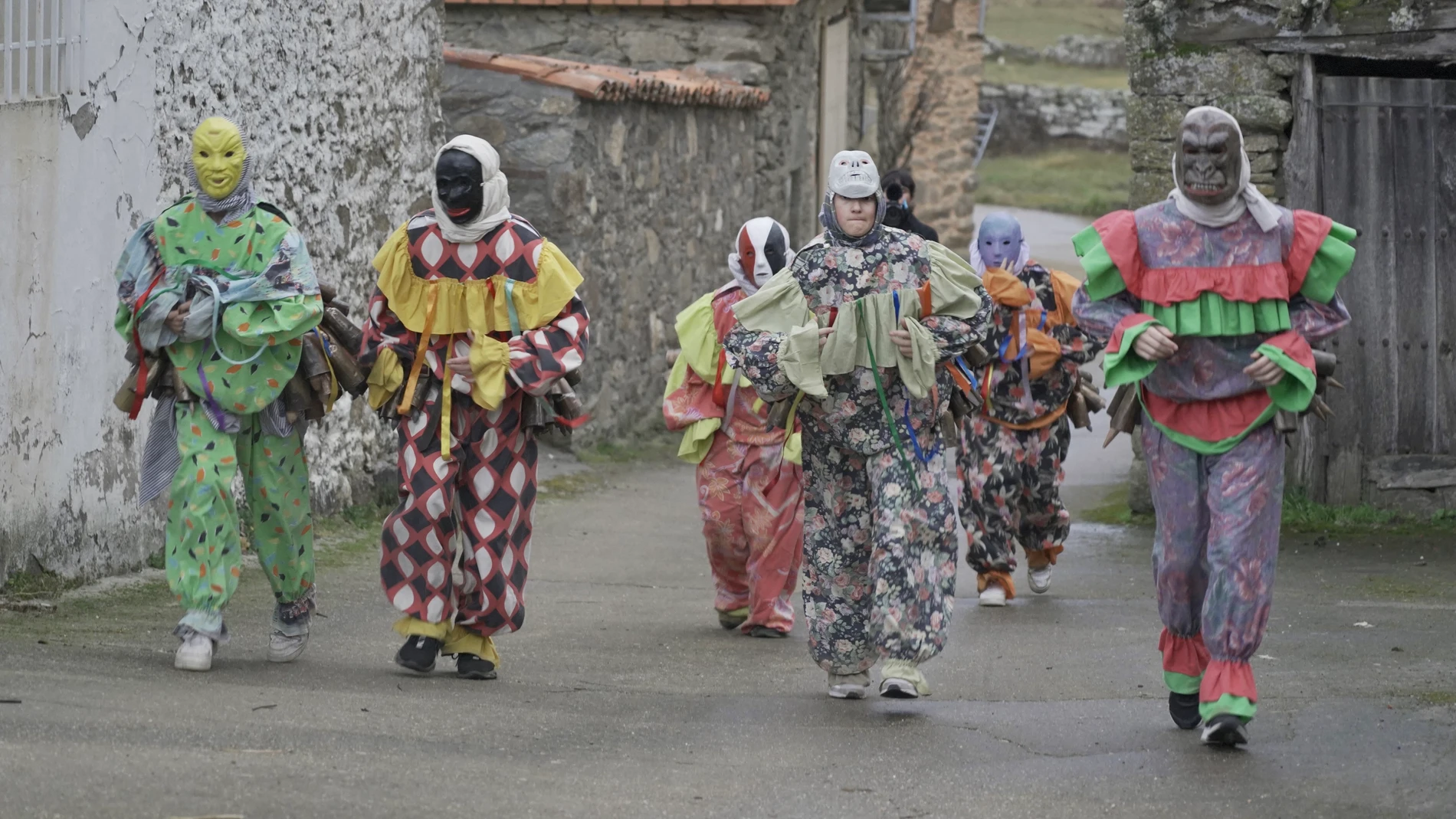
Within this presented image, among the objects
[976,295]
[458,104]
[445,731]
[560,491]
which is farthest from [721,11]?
[445,731]

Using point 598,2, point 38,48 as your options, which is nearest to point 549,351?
point 38,48

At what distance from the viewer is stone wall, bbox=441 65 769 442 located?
13.3 m

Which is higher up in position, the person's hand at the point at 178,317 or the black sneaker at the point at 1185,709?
the person's hand at the point at 178,317

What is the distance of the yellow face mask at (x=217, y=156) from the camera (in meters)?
6.50

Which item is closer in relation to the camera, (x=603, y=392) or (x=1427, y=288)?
(x=1427, y=288)

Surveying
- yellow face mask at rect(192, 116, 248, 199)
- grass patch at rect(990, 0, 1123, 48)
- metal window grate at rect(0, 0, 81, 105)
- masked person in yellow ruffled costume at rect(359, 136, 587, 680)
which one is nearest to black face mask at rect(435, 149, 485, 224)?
masked person in yellow ruffled costume at rect(359, 136, 587, 680)

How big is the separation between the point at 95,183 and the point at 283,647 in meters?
2.38

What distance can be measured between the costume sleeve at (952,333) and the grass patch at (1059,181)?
2600cm

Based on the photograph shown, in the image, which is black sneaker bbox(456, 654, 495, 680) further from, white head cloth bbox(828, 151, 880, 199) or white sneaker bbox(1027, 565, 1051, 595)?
white sneaker bbox(1027, 565, 1051, 595)

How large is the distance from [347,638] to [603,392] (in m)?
6.48

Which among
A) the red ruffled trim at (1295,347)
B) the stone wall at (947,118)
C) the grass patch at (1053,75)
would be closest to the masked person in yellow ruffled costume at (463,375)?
the red ruffled trim at (1295,347)

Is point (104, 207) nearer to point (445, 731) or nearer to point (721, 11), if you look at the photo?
point (445, 731)

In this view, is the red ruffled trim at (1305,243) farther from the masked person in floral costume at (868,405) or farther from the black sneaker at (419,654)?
the black sneaker at (419,654)

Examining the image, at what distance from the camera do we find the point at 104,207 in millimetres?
8164
